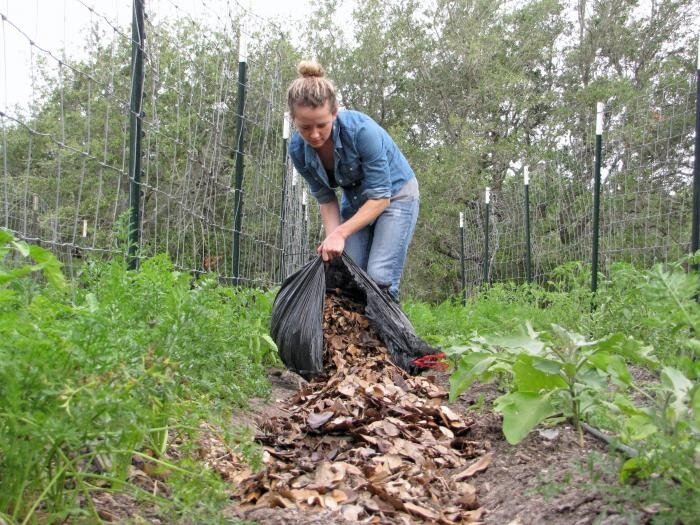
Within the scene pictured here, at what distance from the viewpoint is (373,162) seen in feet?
14.0

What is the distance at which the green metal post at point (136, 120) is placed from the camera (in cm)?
356

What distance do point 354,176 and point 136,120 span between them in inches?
54.9

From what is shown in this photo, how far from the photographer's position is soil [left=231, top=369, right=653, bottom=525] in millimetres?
1519

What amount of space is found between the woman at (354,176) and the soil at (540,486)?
172cm

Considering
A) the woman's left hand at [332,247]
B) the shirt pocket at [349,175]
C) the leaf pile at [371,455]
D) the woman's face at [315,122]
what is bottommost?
the leaf pile at [371,455]

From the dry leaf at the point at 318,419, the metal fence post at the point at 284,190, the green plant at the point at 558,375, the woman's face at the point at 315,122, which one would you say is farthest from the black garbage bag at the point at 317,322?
the metal fence post at the point at 284,190

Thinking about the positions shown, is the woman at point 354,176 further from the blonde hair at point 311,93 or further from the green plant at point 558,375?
the green plant at point 558,375

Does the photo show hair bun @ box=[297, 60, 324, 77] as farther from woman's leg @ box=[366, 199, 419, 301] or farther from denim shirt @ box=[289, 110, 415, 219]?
woman's leg @ box=[366, 199, 419, 301]

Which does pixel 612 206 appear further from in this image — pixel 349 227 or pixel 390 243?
pixel 349 227

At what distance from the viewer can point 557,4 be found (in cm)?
1823

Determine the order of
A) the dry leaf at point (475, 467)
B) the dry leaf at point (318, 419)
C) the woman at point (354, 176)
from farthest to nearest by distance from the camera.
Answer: the woman at point (354, 176)
the dry leaf at point (318, 419)
the dry leaf at point (475, 467)

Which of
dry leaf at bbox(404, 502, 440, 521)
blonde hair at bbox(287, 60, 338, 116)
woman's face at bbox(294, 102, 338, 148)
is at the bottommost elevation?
dry leaf at bbox(404, 502, 440, 521)

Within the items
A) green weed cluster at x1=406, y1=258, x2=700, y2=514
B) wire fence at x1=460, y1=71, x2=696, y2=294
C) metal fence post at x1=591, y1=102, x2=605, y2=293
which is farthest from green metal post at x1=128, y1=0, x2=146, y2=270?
metal fence post at x1=591, y1=102, x2=605, y2=293

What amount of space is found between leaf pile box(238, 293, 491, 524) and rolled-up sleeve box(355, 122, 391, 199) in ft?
3.82
